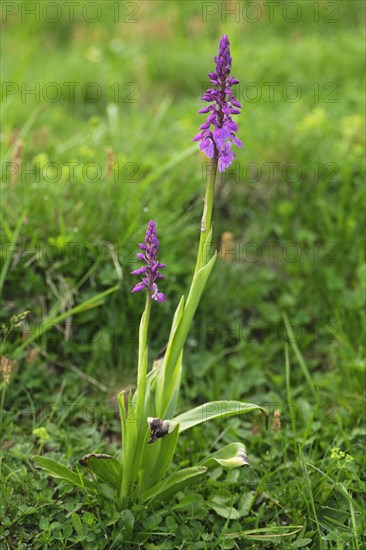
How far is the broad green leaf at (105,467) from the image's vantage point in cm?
215

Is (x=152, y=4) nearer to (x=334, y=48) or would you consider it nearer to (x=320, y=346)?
(x=334, y=48)

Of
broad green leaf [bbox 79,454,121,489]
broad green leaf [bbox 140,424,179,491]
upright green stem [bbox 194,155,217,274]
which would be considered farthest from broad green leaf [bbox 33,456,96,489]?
upright green stem [bbox 194,155,217,274]

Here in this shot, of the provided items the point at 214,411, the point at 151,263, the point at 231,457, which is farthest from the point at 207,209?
the point at 231,457

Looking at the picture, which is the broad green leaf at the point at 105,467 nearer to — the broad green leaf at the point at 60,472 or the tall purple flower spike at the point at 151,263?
the broad green leaf at the point at 60,472

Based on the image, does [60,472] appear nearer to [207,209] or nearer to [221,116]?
[207,209]

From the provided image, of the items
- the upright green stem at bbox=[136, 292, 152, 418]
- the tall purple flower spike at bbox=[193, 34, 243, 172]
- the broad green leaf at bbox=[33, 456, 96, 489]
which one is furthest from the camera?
the broad green leaf at bbox=[33, 456, 96, 489]

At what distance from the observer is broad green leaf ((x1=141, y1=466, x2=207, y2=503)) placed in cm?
219

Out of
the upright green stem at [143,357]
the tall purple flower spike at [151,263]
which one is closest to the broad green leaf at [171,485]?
the upright green stem at [143,357]

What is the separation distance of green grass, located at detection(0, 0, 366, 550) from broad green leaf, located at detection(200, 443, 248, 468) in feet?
0.61

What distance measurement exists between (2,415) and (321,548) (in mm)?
1311

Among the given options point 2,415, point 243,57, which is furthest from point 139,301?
point 243,57

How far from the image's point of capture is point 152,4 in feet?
20.1

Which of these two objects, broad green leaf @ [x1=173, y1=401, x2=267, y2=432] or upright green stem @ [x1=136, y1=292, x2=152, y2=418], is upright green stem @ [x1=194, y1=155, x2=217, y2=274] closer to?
upright green stem @ [x1=136, y1=292, x2=152, y2=418]

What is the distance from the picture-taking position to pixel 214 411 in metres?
2.16
